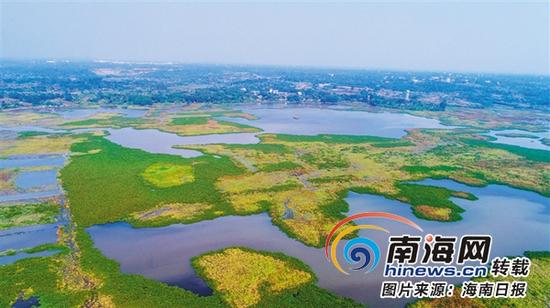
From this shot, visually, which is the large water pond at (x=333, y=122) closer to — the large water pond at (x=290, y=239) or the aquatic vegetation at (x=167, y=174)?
the aquatic vegetation at (x=167, y=174)

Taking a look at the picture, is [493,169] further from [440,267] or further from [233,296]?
[233,296]

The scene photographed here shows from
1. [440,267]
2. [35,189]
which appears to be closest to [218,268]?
[440,267]

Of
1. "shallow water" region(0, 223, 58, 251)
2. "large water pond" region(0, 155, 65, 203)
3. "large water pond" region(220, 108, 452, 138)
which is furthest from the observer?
"large water pond" region(220, 108, 452, 138)

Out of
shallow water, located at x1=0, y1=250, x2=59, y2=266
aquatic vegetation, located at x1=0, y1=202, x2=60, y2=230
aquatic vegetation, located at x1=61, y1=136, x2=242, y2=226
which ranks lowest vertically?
shallow water, located at x1=0, y1=250, x2=59, y2=266

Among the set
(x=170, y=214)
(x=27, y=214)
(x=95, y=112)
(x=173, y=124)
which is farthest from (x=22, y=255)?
(x=95, y=112)

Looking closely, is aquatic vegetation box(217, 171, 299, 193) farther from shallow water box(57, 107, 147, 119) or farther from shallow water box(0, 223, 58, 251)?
shallow water box(57, 107, 147, 119)

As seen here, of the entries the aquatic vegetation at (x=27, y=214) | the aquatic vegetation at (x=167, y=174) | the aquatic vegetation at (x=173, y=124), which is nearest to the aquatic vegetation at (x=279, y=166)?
the aquatic vegetation at (x=167, y=174)

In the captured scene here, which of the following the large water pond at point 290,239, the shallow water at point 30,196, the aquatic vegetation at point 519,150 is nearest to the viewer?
the large water pond at point 290,239

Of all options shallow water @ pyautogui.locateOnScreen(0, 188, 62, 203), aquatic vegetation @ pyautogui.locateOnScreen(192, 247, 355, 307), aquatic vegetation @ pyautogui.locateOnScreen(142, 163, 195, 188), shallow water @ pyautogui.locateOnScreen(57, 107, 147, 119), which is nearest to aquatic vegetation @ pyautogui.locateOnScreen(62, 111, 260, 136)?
shallow water @ pyautogui.locateOnScreen(57, 107, 147, 119)
